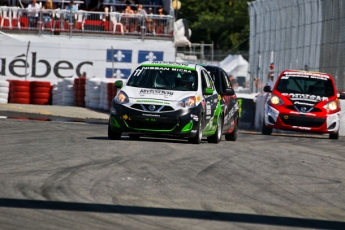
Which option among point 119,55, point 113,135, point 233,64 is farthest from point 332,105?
point 233,64

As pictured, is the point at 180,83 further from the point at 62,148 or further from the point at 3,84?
the point at 3,84

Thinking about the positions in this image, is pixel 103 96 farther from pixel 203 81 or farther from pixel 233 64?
pixel 233 64

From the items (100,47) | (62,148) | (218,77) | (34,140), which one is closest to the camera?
(62,148)

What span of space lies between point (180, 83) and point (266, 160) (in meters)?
3.10

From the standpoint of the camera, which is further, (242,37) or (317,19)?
(242,37)

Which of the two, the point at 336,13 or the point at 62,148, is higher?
the point at 336,13

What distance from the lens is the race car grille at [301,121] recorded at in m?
22.0

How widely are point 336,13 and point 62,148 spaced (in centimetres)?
1514

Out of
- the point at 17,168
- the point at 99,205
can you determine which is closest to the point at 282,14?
the point at 17,168

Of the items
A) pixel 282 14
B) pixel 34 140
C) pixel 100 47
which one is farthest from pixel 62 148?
pixel 100 47

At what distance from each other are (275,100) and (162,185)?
12.8 m

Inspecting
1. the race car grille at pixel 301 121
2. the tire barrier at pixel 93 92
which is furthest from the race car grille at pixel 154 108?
the tire barrier at pixel 93 92

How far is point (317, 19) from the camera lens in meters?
28.8

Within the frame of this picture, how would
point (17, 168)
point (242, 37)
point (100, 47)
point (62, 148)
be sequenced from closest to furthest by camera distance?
point (17, 168) → point (62, 148) → point (100, 47) → point (242, 37)
